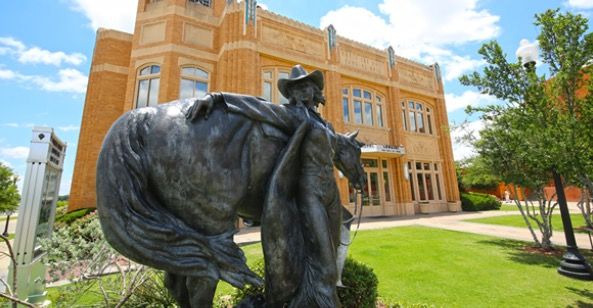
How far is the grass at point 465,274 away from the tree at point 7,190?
54.2ft

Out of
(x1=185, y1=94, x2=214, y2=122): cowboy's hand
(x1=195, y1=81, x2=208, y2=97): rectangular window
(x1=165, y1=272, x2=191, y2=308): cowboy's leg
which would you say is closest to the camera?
(x1=185, y1=94, x2=214, y2=122): cowboy's hand

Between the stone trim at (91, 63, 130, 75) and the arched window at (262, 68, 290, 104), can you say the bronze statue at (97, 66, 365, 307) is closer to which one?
the arched window at (262, 68, 290, 104)

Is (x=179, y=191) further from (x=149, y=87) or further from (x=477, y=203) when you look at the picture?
(x=477, y=203)

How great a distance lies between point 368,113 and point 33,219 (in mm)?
17091

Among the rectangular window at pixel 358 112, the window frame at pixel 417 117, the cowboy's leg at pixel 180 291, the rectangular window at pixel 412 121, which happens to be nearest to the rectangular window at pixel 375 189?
the rectangular window at pixel 358 112

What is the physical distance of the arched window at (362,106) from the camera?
1708cm

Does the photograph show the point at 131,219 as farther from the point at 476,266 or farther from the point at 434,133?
the point at 434,133

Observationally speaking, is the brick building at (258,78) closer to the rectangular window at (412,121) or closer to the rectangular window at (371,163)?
the rectangular window at (371,163)

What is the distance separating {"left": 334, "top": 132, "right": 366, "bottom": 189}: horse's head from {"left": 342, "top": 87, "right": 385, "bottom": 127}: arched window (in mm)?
14577

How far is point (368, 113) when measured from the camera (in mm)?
17906

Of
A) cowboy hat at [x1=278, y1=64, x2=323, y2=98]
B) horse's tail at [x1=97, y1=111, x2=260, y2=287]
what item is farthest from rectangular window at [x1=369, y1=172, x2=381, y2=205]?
horse's tail at [x1=97, y1=111, x2=260, y2=287]

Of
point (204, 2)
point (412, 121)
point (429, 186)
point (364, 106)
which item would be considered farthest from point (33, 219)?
point (429, 186)

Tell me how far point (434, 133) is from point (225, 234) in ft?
71.9

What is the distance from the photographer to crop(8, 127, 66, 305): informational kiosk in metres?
3.34
